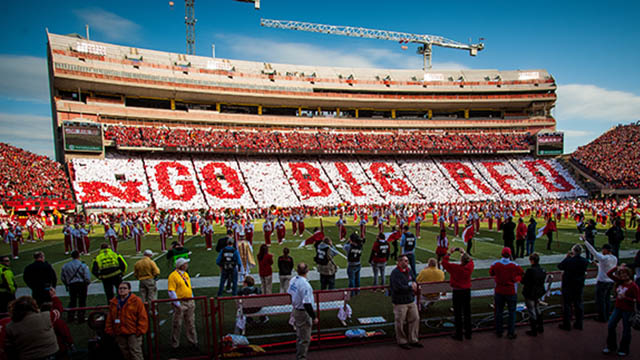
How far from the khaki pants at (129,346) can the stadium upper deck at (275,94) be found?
148 ft

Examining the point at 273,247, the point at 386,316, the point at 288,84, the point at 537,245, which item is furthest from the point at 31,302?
the point at 288,84

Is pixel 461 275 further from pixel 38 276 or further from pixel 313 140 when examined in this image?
pixel 313 140

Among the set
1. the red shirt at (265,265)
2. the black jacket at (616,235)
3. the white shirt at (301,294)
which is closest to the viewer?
the white shirt at (301,294)

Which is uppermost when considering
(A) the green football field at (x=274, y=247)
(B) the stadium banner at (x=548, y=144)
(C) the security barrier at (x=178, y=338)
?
(B) the stadium banner at (x=548, y=144)

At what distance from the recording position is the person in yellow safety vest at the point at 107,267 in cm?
837

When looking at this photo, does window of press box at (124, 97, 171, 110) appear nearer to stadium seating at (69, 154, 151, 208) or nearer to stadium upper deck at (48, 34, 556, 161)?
stadium upper deck at (48, 34, 556, 161)

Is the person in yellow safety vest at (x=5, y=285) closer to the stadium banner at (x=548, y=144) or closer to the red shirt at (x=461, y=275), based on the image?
the red shirt at (x=461, y=275)

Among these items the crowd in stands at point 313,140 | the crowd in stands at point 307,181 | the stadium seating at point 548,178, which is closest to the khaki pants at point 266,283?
the crowd in stands at point 307,181

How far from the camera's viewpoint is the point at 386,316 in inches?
322

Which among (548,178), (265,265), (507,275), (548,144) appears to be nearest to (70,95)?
(265,265)

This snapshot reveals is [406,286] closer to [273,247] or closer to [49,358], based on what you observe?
[49,358]

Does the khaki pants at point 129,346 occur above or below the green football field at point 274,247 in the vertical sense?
above

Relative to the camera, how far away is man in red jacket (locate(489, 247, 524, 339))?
6.68 metres

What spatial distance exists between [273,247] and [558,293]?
41.2 ft
